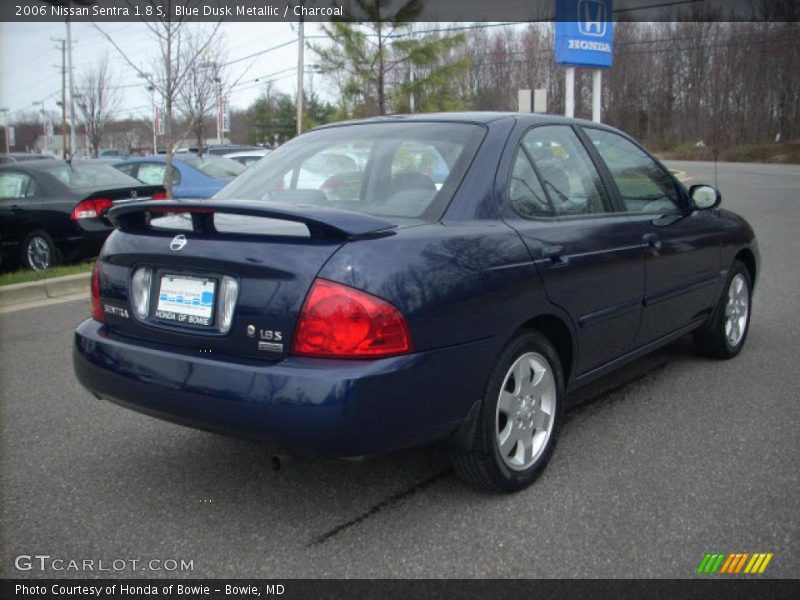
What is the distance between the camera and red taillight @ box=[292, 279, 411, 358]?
2535mm

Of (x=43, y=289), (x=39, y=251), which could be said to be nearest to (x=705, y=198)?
(x=43, y=289)

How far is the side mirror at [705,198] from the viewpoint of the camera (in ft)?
15.2

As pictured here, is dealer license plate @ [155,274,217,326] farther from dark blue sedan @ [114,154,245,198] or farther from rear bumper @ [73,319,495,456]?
dark blue sedan @ [114,154,245,198]

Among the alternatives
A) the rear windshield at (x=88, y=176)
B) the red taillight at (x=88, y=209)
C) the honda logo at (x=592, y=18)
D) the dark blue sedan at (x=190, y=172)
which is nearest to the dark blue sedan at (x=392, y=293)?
the red taillight at (x=88, y=209)

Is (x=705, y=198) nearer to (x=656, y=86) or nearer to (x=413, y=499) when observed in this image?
(x=413, y=499)

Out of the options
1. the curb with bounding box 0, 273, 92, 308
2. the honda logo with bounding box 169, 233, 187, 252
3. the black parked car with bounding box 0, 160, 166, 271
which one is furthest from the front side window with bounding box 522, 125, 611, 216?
the black parked car with bounding box 0, 160, 166, 271

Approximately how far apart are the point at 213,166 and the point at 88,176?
254 centimetres

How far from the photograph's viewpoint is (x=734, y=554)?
2701 millimetres

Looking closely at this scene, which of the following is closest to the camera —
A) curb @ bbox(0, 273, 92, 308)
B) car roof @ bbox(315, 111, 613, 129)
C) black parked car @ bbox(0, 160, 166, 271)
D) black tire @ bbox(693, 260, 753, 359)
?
car roof @ bbox(315, 111, 613, 129)

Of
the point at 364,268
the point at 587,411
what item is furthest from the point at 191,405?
the point at 587,411

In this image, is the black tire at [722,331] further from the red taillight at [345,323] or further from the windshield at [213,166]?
the windshield at [213,166]

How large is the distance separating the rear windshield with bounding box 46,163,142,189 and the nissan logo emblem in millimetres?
7082

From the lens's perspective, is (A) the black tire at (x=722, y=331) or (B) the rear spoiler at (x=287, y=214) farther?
(A) the black tire at (x=722, y=331)
